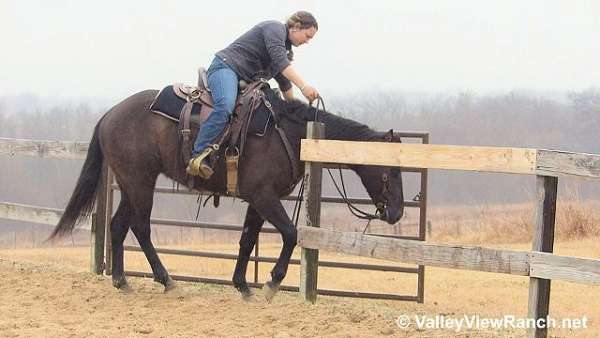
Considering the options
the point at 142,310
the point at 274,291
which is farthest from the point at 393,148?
the point at 142,310

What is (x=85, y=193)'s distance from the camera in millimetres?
7289

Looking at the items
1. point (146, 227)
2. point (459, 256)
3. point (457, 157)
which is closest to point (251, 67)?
point (146, 227)

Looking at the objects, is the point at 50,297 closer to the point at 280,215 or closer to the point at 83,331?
the point at 83,331

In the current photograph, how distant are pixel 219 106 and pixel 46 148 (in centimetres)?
293

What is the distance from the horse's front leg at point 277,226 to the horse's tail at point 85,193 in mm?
1804

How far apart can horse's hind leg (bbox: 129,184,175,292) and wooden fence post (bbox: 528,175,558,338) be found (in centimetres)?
319

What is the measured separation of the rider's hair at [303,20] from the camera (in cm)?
659

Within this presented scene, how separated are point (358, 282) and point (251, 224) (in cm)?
307

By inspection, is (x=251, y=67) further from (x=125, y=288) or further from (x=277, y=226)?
(x=125, y=288)

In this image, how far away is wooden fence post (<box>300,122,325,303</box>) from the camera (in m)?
6.32

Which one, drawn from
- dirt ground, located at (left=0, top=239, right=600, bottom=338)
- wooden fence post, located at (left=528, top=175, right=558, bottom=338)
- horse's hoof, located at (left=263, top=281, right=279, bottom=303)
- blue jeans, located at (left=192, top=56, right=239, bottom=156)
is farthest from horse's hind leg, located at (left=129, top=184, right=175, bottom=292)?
wooden fence post, located at (left=528, top=175, right=558, bottom=338)

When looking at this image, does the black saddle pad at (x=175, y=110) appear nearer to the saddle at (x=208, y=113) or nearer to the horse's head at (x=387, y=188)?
the saddle at (x=208, y=113)

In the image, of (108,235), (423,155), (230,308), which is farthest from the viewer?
(108,235)

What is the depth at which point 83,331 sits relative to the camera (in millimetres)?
5070
